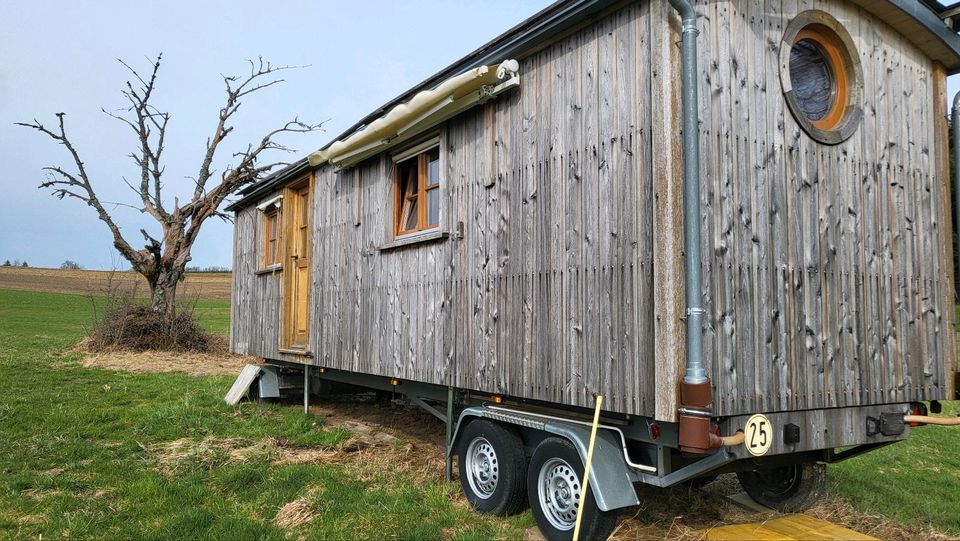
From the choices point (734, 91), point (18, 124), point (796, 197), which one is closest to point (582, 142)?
point (734, 91)

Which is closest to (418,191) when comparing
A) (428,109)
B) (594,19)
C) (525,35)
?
(428,109)

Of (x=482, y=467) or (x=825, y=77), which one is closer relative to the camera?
(x=825, y=77)

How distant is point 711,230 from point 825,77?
1.93 metres

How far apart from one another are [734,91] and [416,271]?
3371mm

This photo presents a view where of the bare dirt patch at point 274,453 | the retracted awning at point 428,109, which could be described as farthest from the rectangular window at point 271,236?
the bare dirt patch at point 274,453

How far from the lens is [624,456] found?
414 centimetres

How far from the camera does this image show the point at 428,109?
589 cm

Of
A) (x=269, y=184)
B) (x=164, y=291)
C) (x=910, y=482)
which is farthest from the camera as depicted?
(x=164, y=291)

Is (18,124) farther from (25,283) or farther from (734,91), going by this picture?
(25,283)

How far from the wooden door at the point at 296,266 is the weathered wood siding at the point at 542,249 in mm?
2073

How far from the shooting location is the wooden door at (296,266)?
9039 millimetres

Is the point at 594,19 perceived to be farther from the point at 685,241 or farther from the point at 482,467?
the point at 482,467

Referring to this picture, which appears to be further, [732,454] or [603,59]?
[603,59]

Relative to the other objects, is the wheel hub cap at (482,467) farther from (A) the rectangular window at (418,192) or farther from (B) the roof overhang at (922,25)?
(B) the roof overhang at (922,25)
